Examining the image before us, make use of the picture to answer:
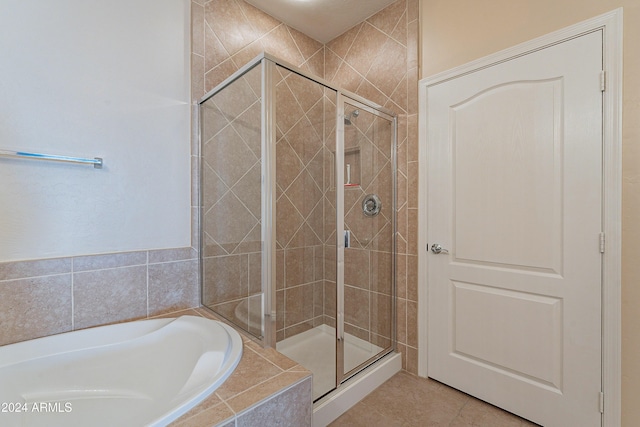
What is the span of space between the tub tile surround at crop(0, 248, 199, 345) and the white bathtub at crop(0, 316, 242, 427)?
4.2 inches

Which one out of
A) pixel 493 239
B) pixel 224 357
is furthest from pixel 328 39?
pixel 224 357

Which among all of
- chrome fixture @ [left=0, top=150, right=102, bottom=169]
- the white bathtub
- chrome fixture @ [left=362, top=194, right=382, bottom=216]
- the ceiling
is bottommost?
the white bathtub

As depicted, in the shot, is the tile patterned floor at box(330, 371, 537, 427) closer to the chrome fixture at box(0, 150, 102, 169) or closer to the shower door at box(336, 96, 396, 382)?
the shower door at box(336, 96, 396, 382)

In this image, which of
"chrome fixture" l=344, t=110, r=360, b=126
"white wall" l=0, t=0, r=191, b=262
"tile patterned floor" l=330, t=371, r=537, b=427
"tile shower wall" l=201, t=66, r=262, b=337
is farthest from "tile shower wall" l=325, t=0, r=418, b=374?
"white wall" l=0, t=0, r=191, b=262

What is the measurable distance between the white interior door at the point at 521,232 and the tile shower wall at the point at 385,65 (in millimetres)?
133

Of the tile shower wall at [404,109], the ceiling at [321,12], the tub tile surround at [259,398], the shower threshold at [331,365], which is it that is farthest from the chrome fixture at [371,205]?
the ceiling at [321,12]

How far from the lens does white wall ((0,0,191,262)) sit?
1298mm

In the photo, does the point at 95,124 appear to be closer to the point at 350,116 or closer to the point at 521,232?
the point at 350,116

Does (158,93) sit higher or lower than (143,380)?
higher

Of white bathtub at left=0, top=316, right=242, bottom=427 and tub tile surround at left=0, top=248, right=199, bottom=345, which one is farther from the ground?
tub tile surround at left=0, top=248, right=199, bottom=345

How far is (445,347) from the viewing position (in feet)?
6.03

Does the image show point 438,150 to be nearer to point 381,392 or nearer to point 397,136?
point 397,136

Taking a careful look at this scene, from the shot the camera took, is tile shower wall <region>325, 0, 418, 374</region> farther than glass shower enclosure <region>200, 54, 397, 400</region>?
Yes

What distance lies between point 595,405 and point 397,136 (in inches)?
70.0
